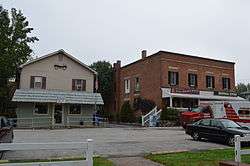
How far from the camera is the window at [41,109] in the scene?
126 ft

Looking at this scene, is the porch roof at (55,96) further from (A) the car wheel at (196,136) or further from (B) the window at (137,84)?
(A) the car wheel at (196,136)

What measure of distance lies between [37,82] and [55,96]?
2962mm

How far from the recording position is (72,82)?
1607 inches

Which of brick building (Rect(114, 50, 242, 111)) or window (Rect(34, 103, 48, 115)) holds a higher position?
brick building (Rect(114, 50, 242, 111))

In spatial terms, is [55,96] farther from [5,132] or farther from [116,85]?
[5,132]

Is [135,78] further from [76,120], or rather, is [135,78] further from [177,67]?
[76,120]

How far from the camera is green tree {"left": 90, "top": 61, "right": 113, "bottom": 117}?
56.2 meters

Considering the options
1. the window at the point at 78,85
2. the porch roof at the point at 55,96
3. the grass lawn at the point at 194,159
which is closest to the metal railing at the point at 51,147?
the grass lawn at the point at 194,159

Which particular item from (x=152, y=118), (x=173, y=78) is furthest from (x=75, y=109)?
(x=173, y=78)

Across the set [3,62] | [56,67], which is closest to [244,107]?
[56,67]

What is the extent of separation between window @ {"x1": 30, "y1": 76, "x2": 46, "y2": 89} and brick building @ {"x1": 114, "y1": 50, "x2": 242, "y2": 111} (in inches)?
504

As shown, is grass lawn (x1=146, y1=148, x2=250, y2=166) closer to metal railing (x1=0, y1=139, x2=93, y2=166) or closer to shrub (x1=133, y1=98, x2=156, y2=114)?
metal railing (x1=0, y1=139, x2=93, y2=166)

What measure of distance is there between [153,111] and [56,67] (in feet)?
37.9

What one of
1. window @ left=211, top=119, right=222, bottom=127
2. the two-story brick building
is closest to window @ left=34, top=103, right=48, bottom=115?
the two-story brick building
